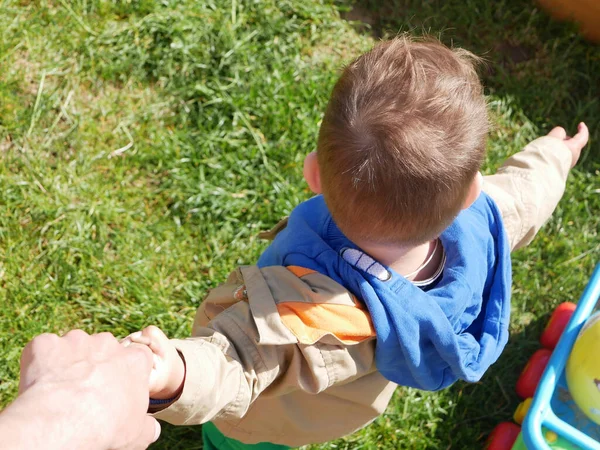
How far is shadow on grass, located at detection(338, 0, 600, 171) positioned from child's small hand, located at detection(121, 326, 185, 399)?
95.3 inches

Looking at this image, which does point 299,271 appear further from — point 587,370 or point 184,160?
point 184,160

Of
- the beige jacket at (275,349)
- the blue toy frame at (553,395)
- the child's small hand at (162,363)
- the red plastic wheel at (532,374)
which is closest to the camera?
the child's small hand at (162,363)

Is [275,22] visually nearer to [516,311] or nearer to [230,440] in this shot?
[516,311]

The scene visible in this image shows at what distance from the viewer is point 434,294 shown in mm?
1701

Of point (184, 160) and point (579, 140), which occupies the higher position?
point (579, 140)

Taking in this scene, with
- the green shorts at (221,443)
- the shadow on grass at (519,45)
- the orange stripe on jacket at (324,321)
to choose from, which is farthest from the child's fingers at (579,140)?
the green shorts at (221,443)

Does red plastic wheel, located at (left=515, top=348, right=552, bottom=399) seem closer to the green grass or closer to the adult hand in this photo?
the green grass

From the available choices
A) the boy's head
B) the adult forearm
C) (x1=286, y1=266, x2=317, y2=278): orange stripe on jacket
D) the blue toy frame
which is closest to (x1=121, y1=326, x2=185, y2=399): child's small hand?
the adult forearm

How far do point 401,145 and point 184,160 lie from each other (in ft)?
5.20

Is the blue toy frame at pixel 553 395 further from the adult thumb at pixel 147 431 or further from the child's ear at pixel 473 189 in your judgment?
the adult thumb at pixel 147 431

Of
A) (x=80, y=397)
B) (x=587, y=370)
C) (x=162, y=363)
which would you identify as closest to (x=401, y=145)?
(x=162, y=363)

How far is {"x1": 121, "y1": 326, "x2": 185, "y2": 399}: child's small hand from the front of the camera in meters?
1.37

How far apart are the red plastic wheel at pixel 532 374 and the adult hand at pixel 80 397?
1.86 meters

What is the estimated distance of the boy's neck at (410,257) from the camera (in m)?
1.68
